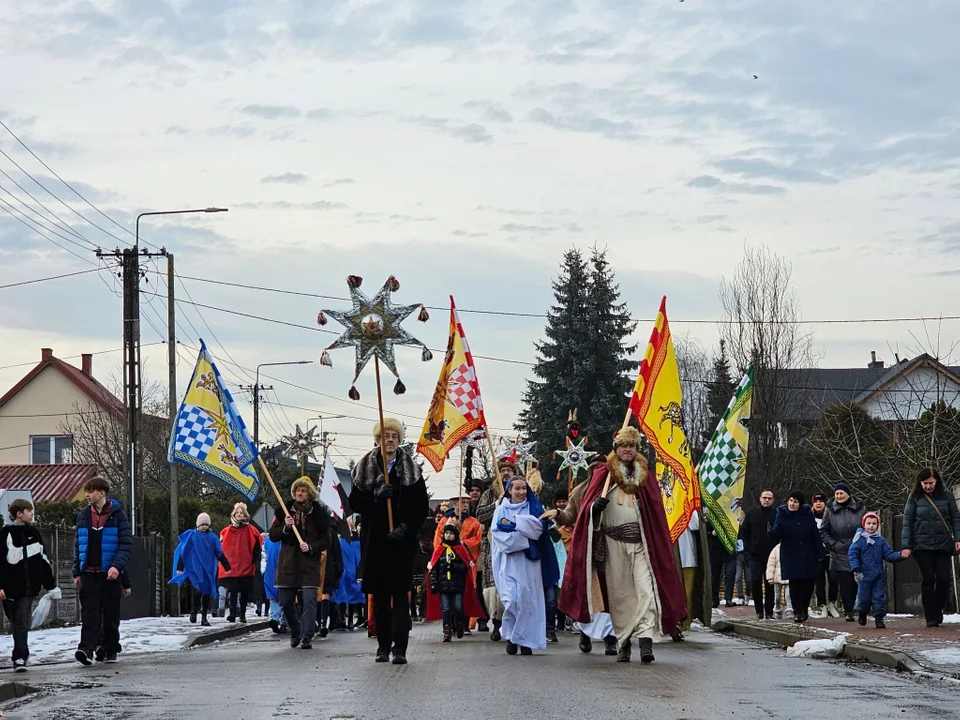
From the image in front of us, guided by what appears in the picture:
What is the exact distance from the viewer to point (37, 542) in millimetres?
15133

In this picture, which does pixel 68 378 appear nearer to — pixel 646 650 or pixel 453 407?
pixel 453 407

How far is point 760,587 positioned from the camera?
72.8 feet

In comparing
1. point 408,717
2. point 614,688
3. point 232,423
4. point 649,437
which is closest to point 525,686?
point 614,688

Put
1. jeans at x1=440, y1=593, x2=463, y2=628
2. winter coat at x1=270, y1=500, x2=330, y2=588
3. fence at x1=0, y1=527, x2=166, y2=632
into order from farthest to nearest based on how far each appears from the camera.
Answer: fence at x1=0, y1=527, x2=166, y2=632 → jeans at x1=440, y1=593, x2=463, y2=628 → winter coat at x1=270, y1=500, x2=330, y2=588

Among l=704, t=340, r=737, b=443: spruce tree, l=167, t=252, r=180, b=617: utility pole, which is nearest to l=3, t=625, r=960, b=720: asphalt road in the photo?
l=167, t=252, r=180, b=617: utility pole

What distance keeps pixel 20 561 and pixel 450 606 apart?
545 cm

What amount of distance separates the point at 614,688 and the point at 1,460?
6986cm

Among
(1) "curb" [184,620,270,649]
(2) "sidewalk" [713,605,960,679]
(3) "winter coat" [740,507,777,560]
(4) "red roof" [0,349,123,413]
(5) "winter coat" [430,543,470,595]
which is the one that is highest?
(4) "red roof" [0,349,123,413]

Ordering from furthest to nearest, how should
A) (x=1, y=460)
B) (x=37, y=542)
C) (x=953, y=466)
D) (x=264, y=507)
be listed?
1. (x=1, y=460)
2. (x=264, y=507)
3. (x=953, y=466)
4. (x=37, y=542)

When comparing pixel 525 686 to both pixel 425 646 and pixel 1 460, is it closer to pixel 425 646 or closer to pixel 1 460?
pixel 425 646

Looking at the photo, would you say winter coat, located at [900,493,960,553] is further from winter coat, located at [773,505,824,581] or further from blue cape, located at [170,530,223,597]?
blue cape, located at [170,530,223,597]

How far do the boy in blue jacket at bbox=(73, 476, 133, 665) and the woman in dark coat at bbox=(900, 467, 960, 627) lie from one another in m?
7.99

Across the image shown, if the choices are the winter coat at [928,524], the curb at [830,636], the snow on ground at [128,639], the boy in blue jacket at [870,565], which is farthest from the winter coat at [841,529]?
the snow on ground at [128,639]

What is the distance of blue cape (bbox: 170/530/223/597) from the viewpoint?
25.9 m
